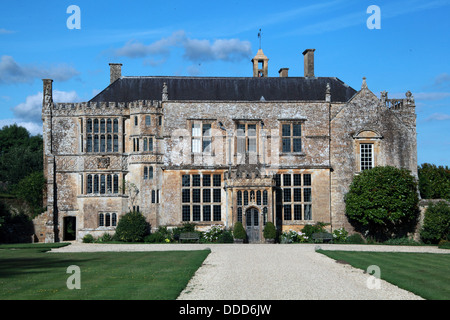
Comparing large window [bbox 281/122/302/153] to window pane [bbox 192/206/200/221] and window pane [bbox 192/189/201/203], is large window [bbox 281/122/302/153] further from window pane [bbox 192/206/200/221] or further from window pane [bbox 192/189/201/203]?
window pane [bbox 192/206/200/221]

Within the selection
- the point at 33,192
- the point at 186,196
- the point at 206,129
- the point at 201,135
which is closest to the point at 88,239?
the point at 33,192

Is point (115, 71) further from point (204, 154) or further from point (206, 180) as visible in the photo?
point (206, 180)

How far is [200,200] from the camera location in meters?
37.8

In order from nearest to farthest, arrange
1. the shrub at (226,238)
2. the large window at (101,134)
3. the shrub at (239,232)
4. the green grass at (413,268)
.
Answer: the green grass at (413,268), the shrub at (239,232), the shrub at (226,238), the large window at (101,134)

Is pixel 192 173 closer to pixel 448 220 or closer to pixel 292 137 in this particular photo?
pixel 292 137

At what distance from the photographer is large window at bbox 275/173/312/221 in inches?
1496

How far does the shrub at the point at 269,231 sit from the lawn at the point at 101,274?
7.80 metres

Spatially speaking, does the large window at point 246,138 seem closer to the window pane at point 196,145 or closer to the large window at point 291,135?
the large window at point 291,135

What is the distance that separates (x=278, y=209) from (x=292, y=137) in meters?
4.68

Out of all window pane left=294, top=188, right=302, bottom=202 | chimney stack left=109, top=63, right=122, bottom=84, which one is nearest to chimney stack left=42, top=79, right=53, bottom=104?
chimney stack left=109, top=63, right=122, bottom=84

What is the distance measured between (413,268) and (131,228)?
19187 mm

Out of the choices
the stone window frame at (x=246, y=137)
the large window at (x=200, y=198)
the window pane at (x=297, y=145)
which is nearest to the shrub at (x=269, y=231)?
the large window at (x=200, y=198)

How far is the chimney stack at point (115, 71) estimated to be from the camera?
42469 mm

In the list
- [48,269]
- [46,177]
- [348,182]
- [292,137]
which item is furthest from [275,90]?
[48,269]
